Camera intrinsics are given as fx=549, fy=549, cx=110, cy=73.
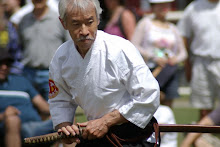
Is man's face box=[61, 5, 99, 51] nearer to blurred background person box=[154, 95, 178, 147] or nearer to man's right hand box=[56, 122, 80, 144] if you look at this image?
man's right hand box=[56, 122, 80, 144]

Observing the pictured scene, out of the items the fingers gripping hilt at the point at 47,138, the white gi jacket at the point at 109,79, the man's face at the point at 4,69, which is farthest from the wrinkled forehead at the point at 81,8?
the man's face at the point at 4,69

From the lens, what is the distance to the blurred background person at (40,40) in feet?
19.3

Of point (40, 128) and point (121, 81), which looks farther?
point (40, 128)

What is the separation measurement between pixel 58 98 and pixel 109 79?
39 centimetres

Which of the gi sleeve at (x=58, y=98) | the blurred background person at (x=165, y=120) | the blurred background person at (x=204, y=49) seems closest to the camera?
the gi sleeve at (x=58, y=98)

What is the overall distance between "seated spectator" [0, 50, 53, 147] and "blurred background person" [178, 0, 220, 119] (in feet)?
5.96

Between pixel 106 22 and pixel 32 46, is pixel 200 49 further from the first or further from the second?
pixel 32 46

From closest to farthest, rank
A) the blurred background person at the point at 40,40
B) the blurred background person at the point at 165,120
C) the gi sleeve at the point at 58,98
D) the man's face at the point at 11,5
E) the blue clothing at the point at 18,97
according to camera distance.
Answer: the gi sleeve at the point at 58,98 → the blurred background person at the point at 165,120 → the blue clothing at the point at 18,97 → the blurred background person at the point at 40,40 → the man's face at the point at 11,5

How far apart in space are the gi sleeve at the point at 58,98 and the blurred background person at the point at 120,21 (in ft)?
9.44

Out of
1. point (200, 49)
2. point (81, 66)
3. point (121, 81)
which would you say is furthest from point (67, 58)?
point (200, 49)

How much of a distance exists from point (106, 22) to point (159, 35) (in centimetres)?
71

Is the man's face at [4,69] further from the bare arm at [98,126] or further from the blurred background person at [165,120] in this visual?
the bare arm at [98,126]

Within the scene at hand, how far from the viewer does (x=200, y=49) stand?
20.7 ft

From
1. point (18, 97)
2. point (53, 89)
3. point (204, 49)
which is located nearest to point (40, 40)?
point (18, 97)
